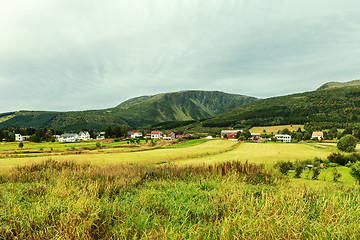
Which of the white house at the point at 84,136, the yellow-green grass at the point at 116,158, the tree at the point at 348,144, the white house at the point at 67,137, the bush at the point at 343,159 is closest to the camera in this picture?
the yellow-green grass at the point at 116,158

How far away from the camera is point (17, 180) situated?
9508mm

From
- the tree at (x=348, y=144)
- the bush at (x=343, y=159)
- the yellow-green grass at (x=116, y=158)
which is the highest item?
the yellow-green grass at (x=116, y=158)

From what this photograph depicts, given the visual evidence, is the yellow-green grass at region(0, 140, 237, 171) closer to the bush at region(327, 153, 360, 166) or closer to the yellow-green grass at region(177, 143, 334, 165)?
the yellow-green grass at region(177, 143, 334, 165)

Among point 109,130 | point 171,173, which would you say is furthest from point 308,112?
point 171,173

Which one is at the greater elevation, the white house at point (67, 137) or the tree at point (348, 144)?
the white house at point (67, 137)

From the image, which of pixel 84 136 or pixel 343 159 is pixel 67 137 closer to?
pixel 84 136

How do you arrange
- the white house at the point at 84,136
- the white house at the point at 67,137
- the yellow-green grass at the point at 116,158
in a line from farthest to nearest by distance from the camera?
the white house at the point at 84,136 < the white house at the point at 67,137 < the yellow-green grass at the point at 116,158

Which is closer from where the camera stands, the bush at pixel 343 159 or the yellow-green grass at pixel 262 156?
the bush at pixel 343 159

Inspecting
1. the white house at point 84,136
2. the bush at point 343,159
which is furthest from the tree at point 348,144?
the white house at point 84,136

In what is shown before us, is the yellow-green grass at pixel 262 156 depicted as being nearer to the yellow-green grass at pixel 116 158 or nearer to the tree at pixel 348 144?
the tree at pixel 348 144

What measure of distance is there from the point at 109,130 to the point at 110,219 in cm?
11052

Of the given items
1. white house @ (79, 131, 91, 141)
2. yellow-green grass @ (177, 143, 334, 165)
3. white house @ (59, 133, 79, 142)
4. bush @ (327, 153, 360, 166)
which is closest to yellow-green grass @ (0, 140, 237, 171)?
yellow-green grass @ (177, 143, 334, 165)

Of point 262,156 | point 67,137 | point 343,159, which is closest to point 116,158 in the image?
point 262,156

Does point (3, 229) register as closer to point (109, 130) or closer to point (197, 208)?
point (197, 208)
